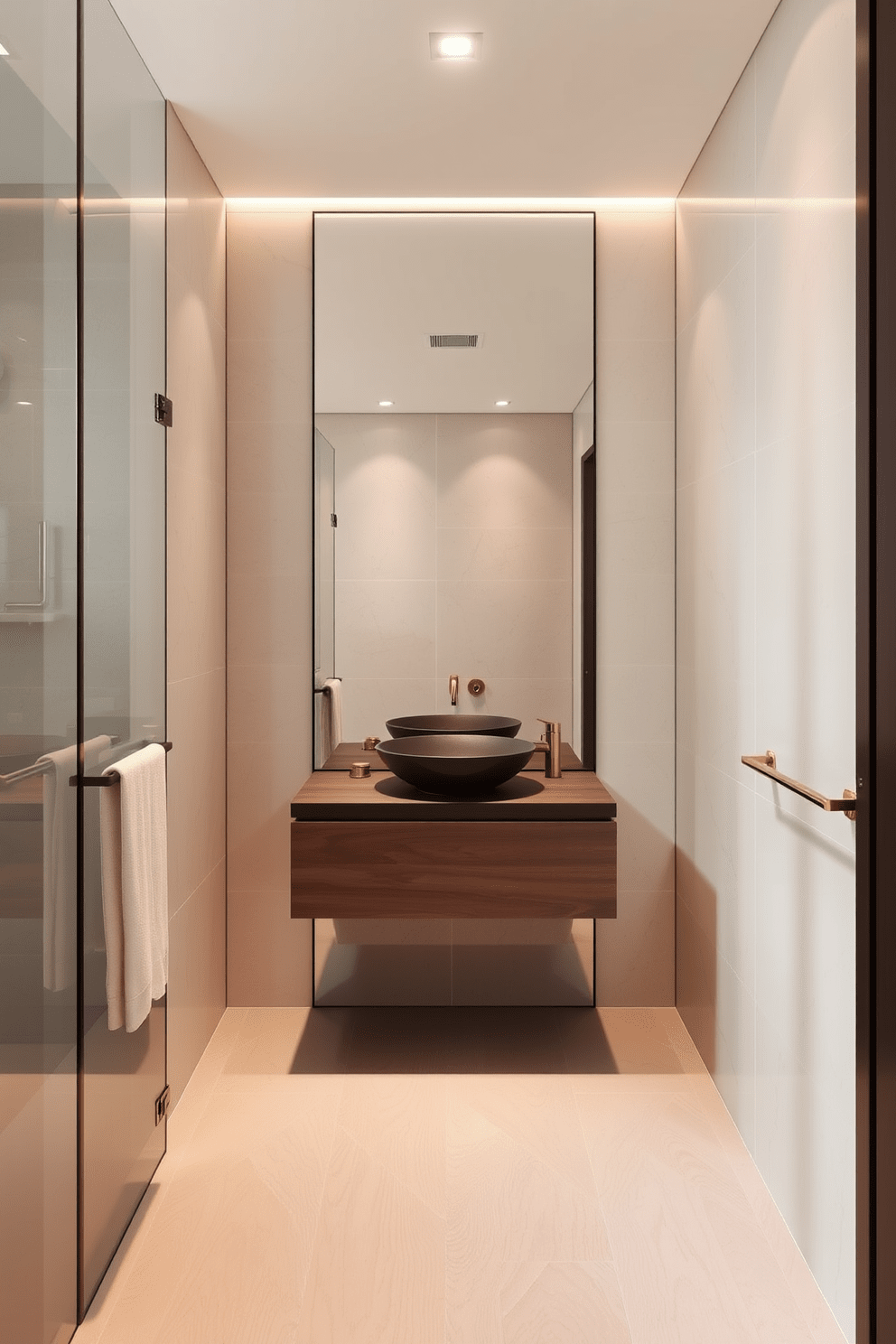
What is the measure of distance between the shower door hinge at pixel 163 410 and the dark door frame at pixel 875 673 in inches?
60.0

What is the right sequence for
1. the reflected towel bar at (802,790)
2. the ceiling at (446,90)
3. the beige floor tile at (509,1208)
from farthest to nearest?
the ceiling at (446,90)
the beige floor tile at (509,1208)
the reflected towel bar at (802,790)

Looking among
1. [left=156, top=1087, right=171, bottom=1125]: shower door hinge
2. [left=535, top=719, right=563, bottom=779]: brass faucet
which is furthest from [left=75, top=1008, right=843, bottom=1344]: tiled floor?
[left=535, top=719, right=563, bottom=779]: brass faucet

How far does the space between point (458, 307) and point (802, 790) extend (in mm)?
2033

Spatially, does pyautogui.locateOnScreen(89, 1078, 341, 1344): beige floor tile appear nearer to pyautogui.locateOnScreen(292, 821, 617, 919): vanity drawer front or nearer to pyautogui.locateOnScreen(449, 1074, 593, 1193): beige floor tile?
pyautogui.locateOnScreen(449, 1074, 593, 1193): beige floor tile

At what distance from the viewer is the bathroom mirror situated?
3.13 metres

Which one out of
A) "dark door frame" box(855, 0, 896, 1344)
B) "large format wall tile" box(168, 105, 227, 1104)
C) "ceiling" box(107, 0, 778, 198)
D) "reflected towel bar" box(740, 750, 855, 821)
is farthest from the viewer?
"large format wall tile" box(168, 105, 227, 1104)

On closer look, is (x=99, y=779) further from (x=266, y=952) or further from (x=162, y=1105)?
(x=266, y=952)

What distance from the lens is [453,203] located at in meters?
3.13

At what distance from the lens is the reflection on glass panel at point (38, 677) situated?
4.90ft

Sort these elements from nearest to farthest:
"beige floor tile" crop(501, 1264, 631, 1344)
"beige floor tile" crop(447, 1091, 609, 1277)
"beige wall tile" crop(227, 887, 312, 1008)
A: "beige floor tile" crop(501, 1264, 631, 1344) < "beige floor tile" crop(447, 1091, 609, 1277) < "beige wall tile" crop(227, 887, 312, 1008)

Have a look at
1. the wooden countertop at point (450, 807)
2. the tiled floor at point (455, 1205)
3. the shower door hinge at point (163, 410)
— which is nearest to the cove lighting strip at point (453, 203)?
the shower door hinge at point (163, 410)

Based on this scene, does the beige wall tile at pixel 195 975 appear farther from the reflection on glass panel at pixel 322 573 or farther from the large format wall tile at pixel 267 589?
the reflection on glass panel at pixel 322 573

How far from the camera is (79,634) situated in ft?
5.93

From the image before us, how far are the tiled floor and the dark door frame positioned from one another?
41 cm
